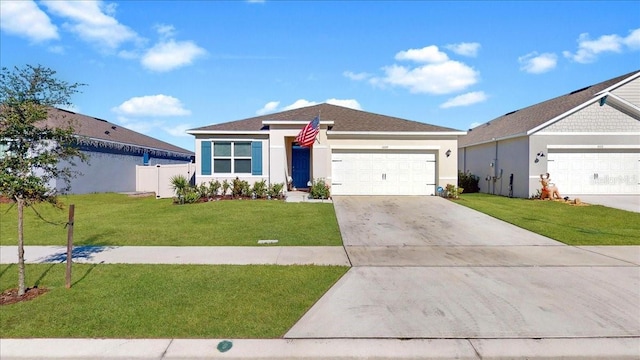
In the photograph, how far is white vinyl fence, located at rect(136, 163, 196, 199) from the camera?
66.7 feet

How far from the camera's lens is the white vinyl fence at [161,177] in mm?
20344

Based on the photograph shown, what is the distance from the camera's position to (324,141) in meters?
17.8

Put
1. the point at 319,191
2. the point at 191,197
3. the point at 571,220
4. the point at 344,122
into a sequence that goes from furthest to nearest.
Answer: the point at 344,122 < the point at 319,191 < the point at 191,197 < the point at 571,220

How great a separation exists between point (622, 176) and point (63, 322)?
2335cm

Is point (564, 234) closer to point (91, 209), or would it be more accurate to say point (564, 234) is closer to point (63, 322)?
point (63, 322)

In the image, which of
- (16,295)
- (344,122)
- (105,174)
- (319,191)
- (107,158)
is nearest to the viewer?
(16,295)

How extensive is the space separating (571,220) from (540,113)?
10777 mm

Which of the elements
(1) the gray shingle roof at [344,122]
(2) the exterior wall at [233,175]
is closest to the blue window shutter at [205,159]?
(2) the exterior wall at [233,175]

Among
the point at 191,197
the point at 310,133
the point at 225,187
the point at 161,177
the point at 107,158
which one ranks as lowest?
the point at 191,197

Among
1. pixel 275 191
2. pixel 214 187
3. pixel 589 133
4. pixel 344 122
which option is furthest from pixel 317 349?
pixel 589 133

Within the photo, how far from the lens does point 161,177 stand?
69.6 ft

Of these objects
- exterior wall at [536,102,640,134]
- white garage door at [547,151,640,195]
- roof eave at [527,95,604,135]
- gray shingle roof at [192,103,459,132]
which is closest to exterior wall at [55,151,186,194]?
gray shingle roof at [192,103,459,132]

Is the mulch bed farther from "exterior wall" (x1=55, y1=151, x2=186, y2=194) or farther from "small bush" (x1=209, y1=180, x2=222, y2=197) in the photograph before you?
"exterior wall" (x1=55, y1=151, x2=186, y2=194)

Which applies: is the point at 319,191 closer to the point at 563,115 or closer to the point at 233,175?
the point at 233,175
